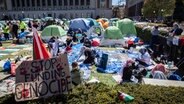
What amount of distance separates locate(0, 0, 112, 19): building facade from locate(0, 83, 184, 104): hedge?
294 ft

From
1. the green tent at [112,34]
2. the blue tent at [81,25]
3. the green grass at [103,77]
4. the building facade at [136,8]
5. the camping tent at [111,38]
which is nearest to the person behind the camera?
the green grass at [103,77]

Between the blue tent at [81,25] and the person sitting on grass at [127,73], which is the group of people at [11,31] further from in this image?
the person sitting on grass at [127,73]

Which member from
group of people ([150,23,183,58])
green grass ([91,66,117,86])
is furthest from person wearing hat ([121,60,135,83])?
group of people ([150,23,183,58])

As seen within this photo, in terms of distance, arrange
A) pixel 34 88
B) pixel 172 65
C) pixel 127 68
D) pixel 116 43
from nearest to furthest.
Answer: pixel 34 88 → pixel 127 68 → pixel 172 65 → pixel 116 43

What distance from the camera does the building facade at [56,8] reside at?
9512 cm

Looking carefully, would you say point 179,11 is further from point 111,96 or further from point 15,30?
point 111,96

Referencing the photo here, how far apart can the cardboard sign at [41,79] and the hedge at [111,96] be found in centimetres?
14

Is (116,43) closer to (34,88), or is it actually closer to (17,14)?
(34,88)

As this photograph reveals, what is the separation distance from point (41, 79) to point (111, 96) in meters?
1.38

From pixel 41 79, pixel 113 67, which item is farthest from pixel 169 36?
pixel 41 79

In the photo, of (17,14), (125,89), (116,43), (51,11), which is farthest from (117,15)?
(125,89)

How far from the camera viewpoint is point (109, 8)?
97.4 m

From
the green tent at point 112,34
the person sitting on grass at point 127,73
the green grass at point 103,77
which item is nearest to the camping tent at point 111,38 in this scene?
the green tent at point 112,34

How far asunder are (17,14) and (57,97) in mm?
94920
